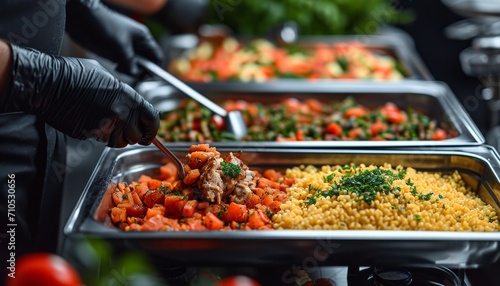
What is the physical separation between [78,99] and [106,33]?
2.91 feet

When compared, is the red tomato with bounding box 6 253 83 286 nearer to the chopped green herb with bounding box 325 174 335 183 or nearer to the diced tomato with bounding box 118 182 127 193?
the diced tomato with bounding box 118 182 127 193

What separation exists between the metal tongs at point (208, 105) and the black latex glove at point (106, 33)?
7 cm

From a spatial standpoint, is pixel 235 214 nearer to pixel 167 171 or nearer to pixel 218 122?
pixel 167 171

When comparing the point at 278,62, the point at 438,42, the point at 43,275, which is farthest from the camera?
the point at 438,42

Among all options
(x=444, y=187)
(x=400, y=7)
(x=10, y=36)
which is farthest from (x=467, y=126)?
(x=400, y=7)

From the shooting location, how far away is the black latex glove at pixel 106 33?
95.1 inches

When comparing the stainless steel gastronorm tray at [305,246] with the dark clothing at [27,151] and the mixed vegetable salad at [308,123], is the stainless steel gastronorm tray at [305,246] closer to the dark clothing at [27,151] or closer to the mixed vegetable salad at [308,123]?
the dark clothing at [27,151]

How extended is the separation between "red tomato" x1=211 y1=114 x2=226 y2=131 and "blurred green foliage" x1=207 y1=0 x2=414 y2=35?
54.7 inches

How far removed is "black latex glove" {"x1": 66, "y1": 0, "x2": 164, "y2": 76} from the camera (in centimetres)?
242

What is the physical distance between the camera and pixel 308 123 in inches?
104

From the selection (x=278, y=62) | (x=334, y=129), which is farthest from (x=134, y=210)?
(x=278, y=62)

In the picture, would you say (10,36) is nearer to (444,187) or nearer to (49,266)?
(49,266)

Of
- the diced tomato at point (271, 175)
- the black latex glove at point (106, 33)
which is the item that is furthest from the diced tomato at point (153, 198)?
the black latex glove at point (106, 33)

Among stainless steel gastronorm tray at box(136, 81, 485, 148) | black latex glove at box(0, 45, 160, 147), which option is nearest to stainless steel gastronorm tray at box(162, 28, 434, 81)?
stainless steel gastronorm tray at box(136, 81, 485, 148)
